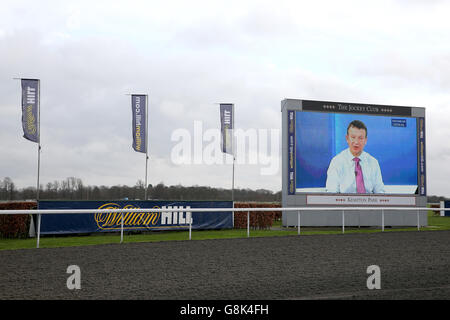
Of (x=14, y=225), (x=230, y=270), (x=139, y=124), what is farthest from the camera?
(x=139, y=124)

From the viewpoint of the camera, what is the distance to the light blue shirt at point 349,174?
17.7 meters

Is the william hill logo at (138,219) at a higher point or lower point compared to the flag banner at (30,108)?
lower

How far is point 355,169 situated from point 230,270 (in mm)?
11983

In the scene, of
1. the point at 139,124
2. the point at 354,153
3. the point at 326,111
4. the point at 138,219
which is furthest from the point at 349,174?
the point at 139,124

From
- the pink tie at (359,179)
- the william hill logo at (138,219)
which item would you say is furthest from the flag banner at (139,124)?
the pink tie at (359,179)

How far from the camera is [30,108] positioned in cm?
1909

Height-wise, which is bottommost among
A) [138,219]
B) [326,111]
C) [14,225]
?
[14,225]

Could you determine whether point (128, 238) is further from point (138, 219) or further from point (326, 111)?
point (326, 111)

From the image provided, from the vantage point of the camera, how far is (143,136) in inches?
816

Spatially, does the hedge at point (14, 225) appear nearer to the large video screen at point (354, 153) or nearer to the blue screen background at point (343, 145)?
the large video screen at point (354, 153)

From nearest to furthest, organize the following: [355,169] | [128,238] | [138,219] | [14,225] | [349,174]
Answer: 1. [128,238]
2. [14,225]
3. [138,219]
4. [349,174]
5. [355,169]

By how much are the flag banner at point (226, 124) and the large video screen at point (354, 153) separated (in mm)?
4610
